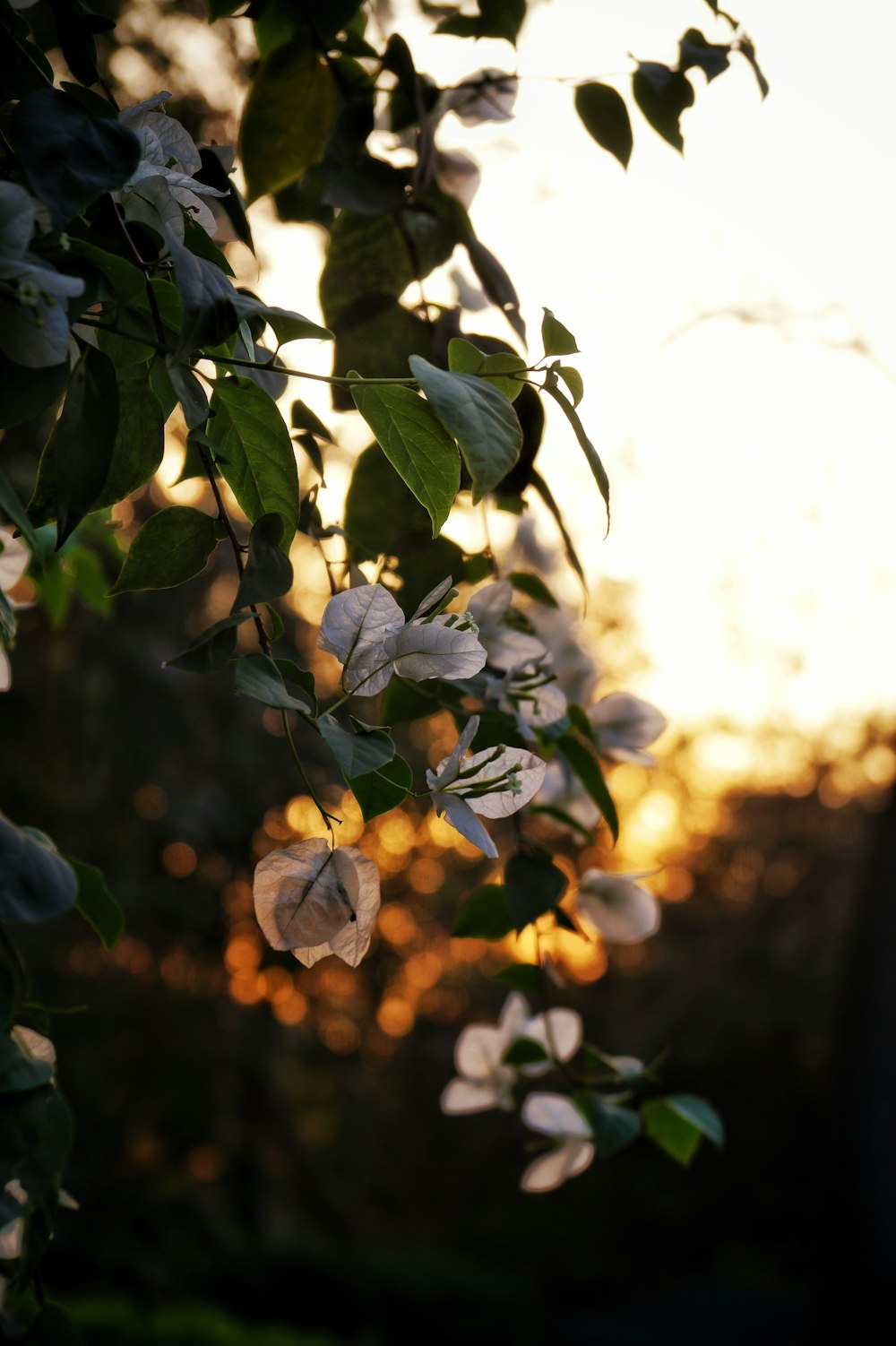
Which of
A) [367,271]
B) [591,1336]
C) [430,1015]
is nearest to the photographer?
[367,271]

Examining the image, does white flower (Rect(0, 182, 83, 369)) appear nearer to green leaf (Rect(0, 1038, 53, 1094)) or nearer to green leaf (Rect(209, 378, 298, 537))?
green leaf (Rect(209, 378, 298, 537))

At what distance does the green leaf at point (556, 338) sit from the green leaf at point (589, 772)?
227 millimetres

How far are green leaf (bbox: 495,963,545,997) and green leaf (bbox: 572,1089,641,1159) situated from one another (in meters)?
0.06

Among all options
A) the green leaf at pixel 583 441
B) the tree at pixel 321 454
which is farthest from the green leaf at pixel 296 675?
the green leaf at pixel 583 441

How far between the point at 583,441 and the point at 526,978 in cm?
35

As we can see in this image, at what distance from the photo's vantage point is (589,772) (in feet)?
1.87

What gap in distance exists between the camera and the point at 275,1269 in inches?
271

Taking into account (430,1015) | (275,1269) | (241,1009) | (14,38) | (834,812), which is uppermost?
(14,38)

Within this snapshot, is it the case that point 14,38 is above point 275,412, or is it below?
above

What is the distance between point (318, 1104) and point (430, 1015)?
6.99ft

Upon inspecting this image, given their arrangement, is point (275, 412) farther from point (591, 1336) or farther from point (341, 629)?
point (591, 1336)

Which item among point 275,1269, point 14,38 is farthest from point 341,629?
point 275,1269

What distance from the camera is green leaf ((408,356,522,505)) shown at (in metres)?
0.34

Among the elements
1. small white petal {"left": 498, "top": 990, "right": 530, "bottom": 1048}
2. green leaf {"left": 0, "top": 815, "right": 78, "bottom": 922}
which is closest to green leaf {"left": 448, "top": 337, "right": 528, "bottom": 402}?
green leaf {"left": 0, "top": 815, "right": 78, "bottom": 922}
